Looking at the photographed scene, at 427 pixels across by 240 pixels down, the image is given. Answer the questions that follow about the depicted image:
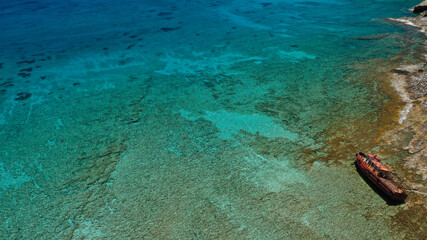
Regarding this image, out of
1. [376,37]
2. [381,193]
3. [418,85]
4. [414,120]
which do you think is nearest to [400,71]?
[418,85]

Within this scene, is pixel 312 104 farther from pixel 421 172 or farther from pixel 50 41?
pixel 50 41

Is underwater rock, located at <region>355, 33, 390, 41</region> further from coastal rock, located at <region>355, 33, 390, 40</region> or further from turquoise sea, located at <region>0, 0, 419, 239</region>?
turquoise sea, located at <region>0, 0, 419, 239</region>

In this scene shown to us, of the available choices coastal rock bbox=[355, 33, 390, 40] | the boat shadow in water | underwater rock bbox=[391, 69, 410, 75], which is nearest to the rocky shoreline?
underwater rock bbox=[391, 69, 410, 75]

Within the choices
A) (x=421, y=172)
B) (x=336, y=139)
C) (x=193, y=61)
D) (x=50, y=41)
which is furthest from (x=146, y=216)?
(x=50, y=41)

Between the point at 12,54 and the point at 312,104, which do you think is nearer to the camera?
the point at 312,104

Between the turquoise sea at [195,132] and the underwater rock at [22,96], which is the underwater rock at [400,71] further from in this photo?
the underwater rock at [22,96]

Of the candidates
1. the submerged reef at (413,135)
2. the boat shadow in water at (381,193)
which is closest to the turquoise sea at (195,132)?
the boat shadow in water at (381,193)
